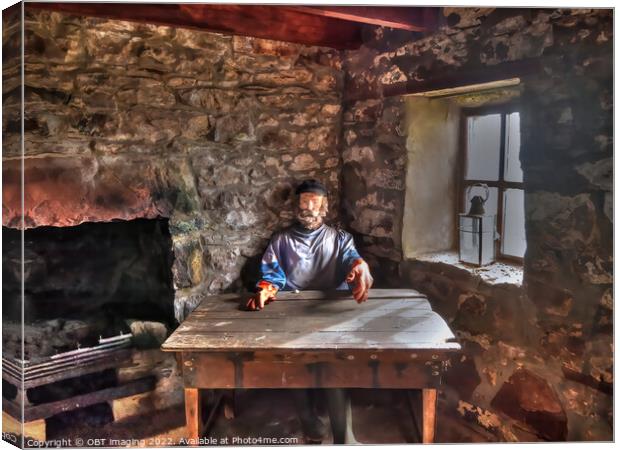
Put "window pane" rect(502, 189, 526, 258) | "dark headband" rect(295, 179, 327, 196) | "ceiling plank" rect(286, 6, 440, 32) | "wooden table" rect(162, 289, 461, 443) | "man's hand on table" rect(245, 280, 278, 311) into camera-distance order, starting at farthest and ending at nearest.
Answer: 1. "dark headband" rect(295, 179, 327, 196)
2. "man's hand on table" rect(245, 280, 278, 311)
3. "window pane" rect(502, 189, 526, 258)
4. "ceiling plank" rect(286, 6, 440, 32)
5. "wooden table" rect(162, 289, 461, 443)

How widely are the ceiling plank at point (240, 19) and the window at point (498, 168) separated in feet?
2.35

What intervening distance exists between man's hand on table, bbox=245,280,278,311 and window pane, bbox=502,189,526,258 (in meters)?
1.02

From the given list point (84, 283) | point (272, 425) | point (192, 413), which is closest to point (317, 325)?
point (272, 425)

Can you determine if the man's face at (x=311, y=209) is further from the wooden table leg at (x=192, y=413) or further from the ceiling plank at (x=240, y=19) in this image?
the wooden table leg at (x=192, y=413)

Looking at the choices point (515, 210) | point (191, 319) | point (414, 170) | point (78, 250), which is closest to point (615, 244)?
point (515, 210)

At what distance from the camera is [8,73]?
67.6 inches

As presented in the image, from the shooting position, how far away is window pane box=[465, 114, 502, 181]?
1880mm

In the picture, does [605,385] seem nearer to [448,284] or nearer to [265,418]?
[448,284]

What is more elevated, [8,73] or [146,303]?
[8,73]

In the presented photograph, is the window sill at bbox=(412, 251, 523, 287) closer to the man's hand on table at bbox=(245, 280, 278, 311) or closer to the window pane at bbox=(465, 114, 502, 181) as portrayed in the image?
the window pane at bbox=(465, 114, 502, 181)

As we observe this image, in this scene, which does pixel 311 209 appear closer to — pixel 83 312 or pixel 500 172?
pixel 500 172

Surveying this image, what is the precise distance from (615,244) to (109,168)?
2.00 meters

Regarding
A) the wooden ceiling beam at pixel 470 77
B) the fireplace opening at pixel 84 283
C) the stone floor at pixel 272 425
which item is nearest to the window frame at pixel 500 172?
the wooden ceiling beam at pixel 470 77

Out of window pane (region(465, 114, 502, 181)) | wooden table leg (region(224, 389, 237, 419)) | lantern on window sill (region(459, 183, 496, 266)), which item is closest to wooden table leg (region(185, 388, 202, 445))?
wooden table leg (region(224, 389, 237, 419))
